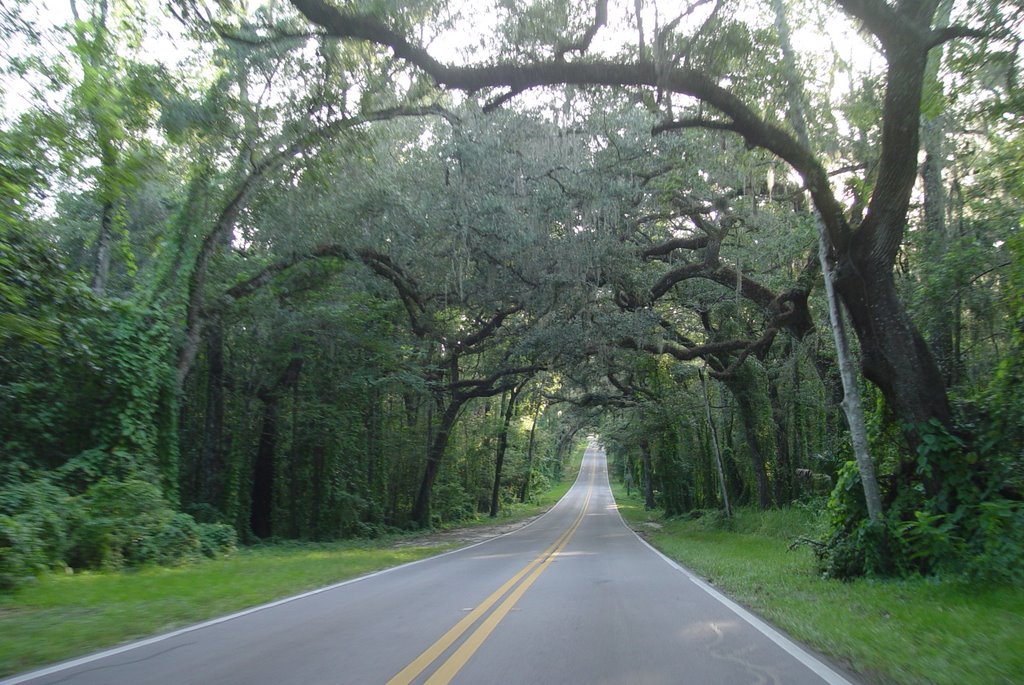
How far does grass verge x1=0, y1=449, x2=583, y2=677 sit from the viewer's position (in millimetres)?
7114

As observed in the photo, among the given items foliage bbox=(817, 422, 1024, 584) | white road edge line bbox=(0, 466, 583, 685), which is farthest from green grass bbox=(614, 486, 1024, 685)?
white road edge line bbox=(0, 466, 583, 685)

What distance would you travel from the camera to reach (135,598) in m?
10.1

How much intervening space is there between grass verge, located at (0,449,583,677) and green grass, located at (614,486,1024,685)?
703 centimetres

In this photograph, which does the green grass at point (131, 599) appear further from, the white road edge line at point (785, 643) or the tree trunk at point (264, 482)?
the tree trunk at point (264, 482)

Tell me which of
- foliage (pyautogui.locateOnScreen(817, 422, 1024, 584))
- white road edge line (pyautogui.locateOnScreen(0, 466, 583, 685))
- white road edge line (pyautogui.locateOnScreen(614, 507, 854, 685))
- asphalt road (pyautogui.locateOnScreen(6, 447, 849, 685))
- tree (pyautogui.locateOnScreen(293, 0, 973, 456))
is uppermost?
tree (pyautogui.locateOnScreen(293, 0, 973, 456))

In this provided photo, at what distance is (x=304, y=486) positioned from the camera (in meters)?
29.5

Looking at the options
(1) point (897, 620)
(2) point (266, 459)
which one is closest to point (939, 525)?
(1) point (897, 620)

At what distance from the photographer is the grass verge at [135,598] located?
7114mm

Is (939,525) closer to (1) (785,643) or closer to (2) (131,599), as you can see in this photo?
(1) (785,643)

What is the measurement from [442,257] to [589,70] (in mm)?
8808

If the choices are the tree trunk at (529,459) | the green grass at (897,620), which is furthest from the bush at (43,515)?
the tree trunk at (529,459)

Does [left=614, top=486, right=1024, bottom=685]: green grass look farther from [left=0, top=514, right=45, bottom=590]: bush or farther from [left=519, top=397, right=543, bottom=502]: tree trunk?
[left=519, top=397, right=543, bottom=502]: tree trunk

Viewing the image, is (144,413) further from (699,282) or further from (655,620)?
(699,282)

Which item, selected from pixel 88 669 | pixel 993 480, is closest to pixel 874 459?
pixel 993 480
